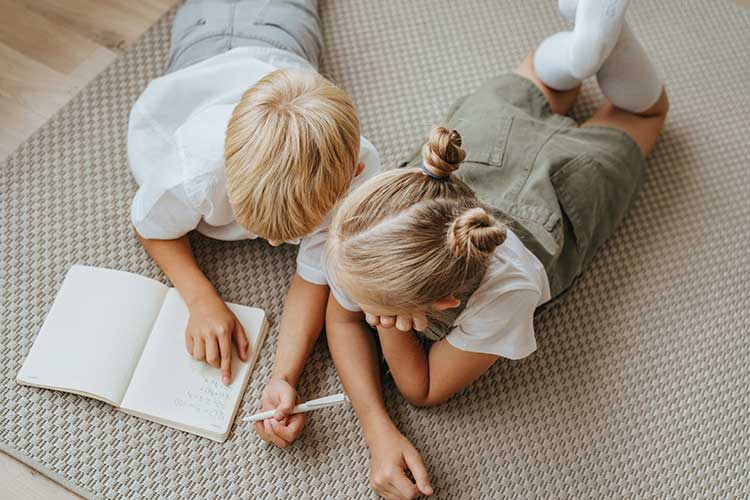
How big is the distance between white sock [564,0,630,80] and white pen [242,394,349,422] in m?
0.52

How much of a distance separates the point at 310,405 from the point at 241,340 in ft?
0.43

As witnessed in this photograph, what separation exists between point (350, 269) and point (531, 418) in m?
0.41

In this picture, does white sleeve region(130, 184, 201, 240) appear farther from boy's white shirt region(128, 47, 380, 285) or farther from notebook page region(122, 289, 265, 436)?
notebook page region(122, 289, 265, 436)

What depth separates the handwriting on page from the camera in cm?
86

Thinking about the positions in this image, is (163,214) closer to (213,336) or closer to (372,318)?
(213,336)

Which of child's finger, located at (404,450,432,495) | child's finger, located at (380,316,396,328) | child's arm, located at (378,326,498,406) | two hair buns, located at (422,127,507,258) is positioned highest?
two hair buns, located at (422,127,507,258)

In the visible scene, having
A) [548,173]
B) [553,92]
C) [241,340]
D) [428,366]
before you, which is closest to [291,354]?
[241,340]

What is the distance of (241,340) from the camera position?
2.95ft

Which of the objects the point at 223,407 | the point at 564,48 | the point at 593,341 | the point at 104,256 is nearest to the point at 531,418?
the point at 593,341

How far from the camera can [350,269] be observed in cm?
62

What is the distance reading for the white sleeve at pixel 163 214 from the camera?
830mm

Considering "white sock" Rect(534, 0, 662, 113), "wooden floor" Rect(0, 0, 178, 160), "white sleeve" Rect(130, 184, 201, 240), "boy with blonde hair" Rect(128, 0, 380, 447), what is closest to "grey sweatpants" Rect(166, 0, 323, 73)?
"boy with blonde hair" Rect(128, 0, 380, 447)

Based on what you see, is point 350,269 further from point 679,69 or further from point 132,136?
point 679,69

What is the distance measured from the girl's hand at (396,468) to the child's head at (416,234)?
27 centimetres
